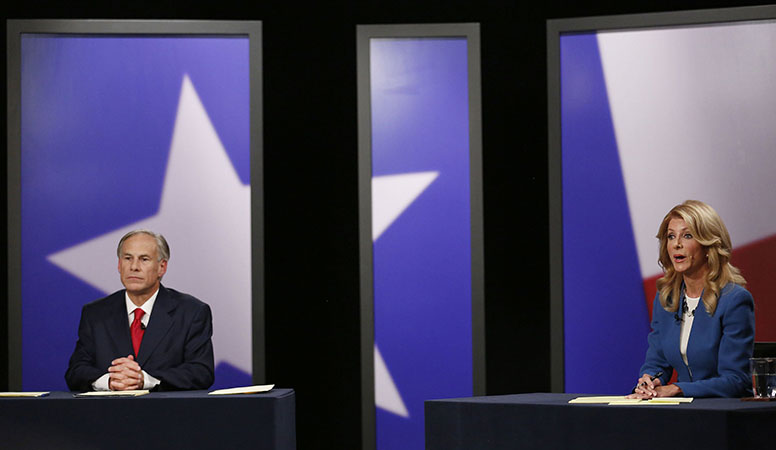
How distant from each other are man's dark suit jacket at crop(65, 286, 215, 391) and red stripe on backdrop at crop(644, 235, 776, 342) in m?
2.34

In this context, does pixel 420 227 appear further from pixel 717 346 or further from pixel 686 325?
pixel 717 346

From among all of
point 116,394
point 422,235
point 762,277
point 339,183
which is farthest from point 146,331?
point 762,277

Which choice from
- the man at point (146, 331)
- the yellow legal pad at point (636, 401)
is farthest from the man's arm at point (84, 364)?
the yellow legal pad at point (636, 401)

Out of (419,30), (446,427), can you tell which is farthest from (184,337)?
(419,30)

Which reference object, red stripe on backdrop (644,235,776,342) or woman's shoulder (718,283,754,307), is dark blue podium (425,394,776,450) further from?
red stripe on backdrop (644,235,776,342)

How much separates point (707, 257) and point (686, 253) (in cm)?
8

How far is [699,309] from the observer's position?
3.12 meters

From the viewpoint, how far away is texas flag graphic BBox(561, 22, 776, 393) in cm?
401

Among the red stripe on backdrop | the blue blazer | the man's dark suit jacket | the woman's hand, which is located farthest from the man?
the red stripe on backdrop

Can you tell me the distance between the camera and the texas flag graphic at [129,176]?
4.19 meters

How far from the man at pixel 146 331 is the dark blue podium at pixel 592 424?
3.70 ft

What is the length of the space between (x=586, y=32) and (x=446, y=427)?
2.15 meters

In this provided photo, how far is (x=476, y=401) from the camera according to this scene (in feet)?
9.32

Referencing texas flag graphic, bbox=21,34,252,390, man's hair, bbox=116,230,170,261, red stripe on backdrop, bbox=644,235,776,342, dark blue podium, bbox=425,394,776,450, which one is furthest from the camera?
texas flag graphic, bbox=21,34,252,390
